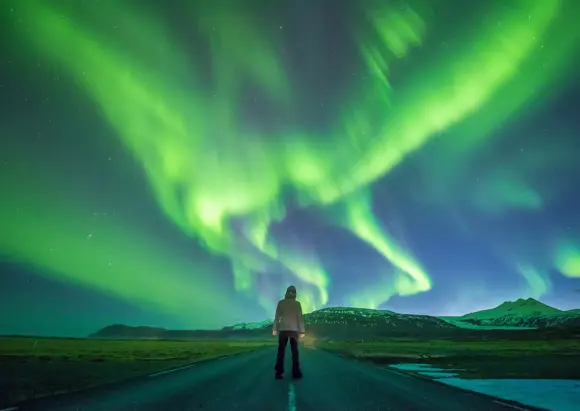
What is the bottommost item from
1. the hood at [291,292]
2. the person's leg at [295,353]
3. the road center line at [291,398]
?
the road center line at [291,398]

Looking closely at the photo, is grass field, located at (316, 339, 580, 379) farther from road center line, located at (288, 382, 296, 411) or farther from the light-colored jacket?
road center line, located at (288, 382, 296, 411)

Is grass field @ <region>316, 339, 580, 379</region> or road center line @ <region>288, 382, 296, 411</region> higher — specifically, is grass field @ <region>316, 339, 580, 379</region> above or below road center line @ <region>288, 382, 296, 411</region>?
above

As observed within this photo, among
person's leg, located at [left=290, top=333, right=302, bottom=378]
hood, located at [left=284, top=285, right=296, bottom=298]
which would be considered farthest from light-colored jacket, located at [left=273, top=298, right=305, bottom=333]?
person's leg, located at [left=290, top=333, right=302, bottom=378]

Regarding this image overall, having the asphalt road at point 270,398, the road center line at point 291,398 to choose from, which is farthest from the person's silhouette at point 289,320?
the road center line at point 291,398

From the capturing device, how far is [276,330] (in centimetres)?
1549

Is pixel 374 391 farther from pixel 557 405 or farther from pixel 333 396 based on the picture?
pixel 557 405

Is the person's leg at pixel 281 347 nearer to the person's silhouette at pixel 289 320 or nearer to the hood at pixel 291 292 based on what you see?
the person's silhouette at pixel 289 320

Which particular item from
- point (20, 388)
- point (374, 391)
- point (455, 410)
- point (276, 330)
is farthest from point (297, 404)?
point (20, 388)

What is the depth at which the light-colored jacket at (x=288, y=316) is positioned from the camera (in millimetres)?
15367

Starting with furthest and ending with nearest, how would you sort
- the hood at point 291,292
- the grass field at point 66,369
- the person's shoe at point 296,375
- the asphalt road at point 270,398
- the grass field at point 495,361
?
the grass field at point 495,361
the person's shoe at point 296,375
the hood at point 291,292
the grass field at point 66,369
the asphalt road at point 270,398

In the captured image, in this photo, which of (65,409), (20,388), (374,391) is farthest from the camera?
(20,388)

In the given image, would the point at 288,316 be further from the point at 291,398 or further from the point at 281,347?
the point at 291,398

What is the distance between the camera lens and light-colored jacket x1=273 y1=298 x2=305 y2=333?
50.4 ft

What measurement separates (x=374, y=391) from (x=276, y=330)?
3453mm
